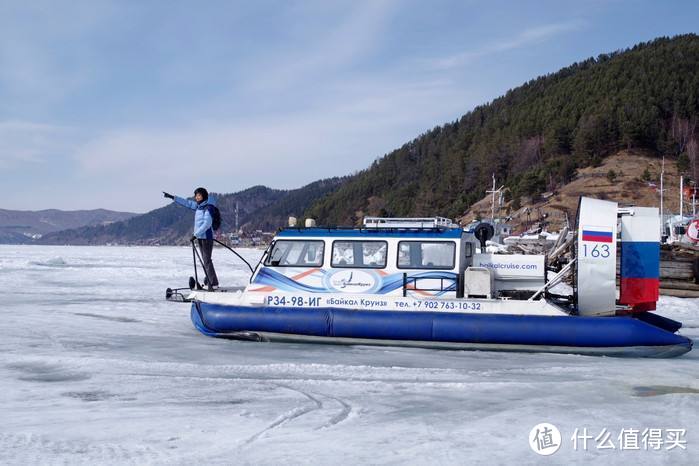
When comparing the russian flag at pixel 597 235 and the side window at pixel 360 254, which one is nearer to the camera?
the russian flag at pixel 597 235

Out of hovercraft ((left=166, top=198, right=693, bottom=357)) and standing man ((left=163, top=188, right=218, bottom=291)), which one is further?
standing man ((left=163, top=188, right=218, bottom=291))

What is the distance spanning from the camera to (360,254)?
10047mm

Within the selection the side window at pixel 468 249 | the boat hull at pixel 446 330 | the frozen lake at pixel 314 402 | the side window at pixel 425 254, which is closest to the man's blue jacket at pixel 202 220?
the boat hull at pixel 446 330

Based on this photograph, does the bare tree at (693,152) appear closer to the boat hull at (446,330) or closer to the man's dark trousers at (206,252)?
the boat hull at (446,330)

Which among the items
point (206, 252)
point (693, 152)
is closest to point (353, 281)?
point (206, 252)

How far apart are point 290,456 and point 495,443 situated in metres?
1.52

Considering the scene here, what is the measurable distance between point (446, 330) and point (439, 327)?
0.33 feet

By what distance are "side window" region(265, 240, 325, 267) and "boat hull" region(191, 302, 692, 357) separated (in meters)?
0.88

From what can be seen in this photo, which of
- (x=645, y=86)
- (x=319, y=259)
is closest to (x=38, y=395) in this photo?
(x=319, y=259)

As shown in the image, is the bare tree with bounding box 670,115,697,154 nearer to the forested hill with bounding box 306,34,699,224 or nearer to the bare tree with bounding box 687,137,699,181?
the forested hill with bounding box 306,34,699,224

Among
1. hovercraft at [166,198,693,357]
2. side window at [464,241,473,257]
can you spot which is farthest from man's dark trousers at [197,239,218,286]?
side window at [464,241,473,257]

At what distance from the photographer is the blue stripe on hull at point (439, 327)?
849 centimetres

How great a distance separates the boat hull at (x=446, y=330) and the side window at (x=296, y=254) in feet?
2.89

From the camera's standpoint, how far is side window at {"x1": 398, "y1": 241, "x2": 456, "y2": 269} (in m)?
9.75
